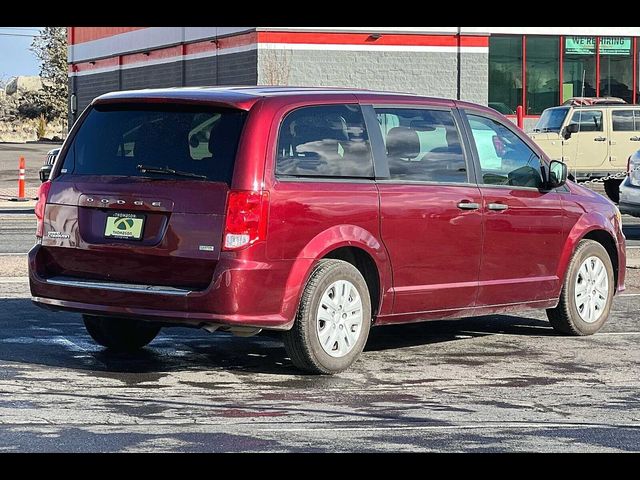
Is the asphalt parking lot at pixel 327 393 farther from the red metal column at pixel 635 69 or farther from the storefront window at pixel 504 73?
the red metal column at pixel 635 69

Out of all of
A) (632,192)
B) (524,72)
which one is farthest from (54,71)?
(632,192)

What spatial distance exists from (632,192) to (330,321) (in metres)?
11.0

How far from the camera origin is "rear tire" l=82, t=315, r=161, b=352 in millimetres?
9391

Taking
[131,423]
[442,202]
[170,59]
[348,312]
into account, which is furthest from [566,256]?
[170,59]

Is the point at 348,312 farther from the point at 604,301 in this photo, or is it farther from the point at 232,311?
the point at 604,301

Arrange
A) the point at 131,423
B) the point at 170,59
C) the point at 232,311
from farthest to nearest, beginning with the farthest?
the point at 170,59 → the point at 232,311 → the point at 131,423

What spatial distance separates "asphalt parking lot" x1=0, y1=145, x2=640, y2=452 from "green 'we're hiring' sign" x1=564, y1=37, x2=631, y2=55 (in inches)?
1349

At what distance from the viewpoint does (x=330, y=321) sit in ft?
28.2

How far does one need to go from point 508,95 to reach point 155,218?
3630 cm

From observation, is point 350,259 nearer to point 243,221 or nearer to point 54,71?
point 243,221

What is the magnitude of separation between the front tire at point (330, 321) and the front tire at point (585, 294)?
219 centimetres

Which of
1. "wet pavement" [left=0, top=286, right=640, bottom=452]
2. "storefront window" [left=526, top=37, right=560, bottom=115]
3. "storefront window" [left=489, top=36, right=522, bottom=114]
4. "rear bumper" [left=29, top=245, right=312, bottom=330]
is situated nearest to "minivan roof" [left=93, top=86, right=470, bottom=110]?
"rear bumper" [left=29, top=245, right=312, bottom=330]

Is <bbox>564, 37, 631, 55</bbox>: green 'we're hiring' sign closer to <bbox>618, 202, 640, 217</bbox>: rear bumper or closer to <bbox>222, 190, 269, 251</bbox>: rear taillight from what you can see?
<bbox>618, 202, 640, 217</bbox>: rear bumper

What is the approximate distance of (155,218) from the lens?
8398 mm
